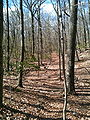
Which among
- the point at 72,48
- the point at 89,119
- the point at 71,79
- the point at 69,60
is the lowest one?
the point at 89,119

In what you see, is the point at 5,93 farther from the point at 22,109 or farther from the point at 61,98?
the point at 61,98

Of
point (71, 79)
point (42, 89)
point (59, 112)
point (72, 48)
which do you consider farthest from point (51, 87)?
point (59, 112)

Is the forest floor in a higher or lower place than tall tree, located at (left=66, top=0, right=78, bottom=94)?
lower

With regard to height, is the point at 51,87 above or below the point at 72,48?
below

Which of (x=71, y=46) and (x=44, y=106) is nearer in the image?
(x=44, y=106)

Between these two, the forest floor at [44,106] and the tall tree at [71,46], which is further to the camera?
the tall tree at [71,46]

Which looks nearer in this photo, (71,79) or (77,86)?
(71,79)

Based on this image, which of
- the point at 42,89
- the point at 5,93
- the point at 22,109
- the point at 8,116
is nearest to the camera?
the point at 8,116

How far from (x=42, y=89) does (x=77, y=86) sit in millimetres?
2204

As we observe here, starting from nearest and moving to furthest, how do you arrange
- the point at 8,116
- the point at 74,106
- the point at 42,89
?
the point at 8,116 < the point at 74,106 < the point at 42,89

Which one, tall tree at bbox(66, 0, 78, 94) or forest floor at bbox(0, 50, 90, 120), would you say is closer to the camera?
forest floor at bbox(0, 50, 90, 120)

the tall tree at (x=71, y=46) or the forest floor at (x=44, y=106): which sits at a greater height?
the tall tree at (x=71, y=46)

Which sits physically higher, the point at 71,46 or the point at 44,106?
the point at 71,46

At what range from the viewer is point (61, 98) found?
32.1 ft
